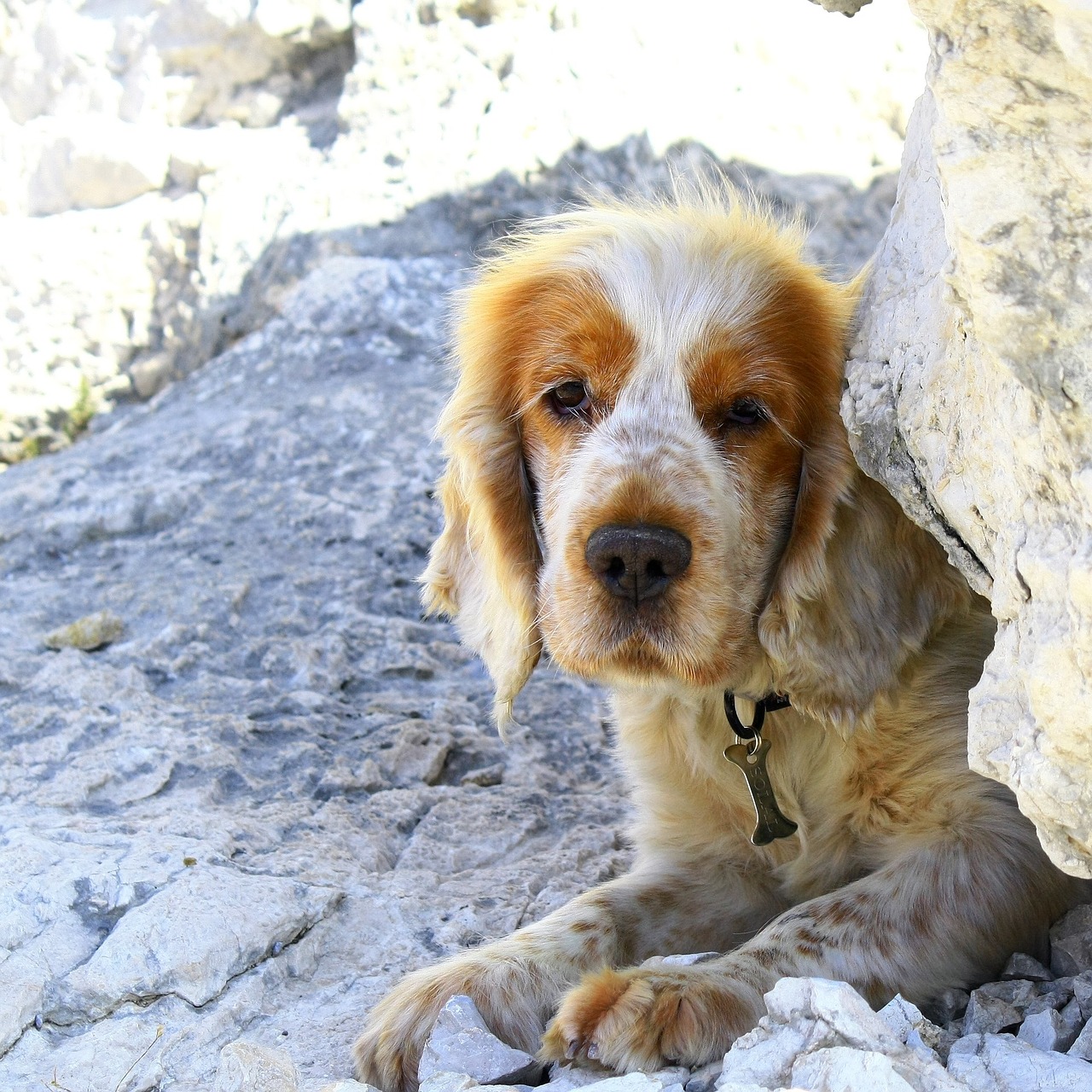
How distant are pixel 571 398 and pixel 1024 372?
1.27 meters

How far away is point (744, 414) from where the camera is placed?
8.86 feet

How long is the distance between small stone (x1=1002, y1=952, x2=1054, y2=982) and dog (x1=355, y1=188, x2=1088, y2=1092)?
3 centimetres

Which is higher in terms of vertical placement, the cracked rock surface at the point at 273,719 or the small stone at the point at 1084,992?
the small stone at the point at 1084,992

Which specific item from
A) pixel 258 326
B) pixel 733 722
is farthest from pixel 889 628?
pixel 258 326

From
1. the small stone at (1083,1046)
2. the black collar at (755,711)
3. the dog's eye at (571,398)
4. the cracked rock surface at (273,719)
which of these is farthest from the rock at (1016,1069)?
→ the dog's eye at (571,398)

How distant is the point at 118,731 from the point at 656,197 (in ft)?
6.23

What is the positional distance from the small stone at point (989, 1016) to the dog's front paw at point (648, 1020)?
1.09ft

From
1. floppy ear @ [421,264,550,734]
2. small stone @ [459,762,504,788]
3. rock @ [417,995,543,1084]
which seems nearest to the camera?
rock @ [417,995,543,1084]

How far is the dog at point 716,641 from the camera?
7.96ft

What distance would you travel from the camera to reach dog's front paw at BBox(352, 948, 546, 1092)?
90.6 inches

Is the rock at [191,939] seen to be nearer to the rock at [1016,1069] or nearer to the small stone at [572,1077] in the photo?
the small stone at [572,1077]

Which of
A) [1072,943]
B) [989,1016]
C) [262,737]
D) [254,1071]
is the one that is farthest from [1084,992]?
[262,737]

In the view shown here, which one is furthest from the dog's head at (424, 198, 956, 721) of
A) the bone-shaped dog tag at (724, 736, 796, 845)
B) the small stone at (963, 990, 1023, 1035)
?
the small stone at (963, 990, 1023, 1035)

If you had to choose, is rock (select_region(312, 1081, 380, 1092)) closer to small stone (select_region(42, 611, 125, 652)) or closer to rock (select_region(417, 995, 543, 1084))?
rock (select_region(417, 995, 543, 1084))
